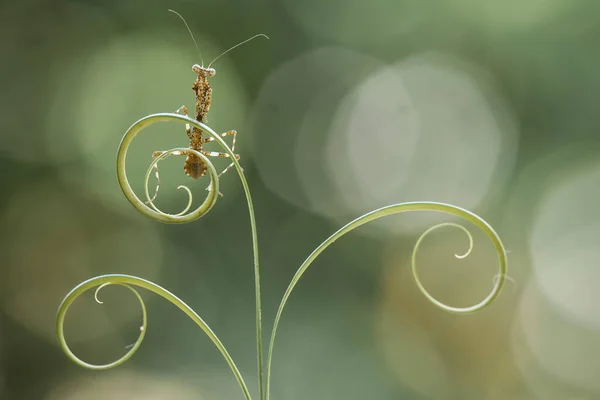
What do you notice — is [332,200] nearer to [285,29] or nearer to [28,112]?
[285,29]

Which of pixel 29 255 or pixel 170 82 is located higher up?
pixel 170 82

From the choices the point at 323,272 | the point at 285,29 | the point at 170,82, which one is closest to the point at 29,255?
the point at 170,82

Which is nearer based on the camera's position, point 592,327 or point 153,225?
point 592,327

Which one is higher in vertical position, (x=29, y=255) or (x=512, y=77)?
(x=512, y=77)

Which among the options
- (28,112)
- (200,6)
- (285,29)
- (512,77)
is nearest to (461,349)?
(512,77)

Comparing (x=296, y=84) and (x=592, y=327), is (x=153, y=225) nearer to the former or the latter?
(x=296, y=84)

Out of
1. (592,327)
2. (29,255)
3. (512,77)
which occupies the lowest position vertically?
(29,255)
